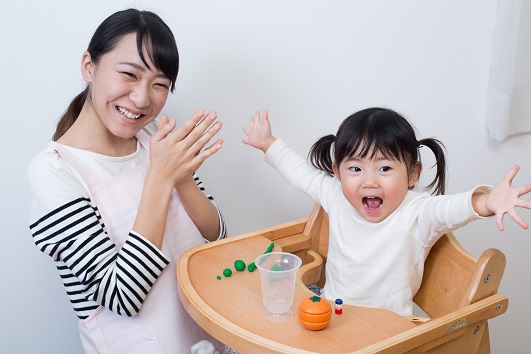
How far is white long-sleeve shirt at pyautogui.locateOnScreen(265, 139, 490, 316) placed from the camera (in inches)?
42.6

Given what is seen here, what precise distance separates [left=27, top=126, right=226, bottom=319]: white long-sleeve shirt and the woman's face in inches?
4.7

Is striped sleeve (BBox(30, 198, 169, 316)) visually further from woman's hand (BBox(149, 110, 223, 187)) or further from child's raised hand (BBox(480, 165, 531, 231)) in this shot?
child's raised hand (BBox(480, 165, 531, 231))

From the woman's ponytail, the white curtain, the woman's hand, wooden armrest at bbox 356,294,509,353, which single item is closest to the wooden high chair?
wooden armrest at bbox 356,294,509,353

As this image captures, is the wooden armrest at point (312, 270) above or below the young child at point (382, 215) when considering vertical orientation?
below

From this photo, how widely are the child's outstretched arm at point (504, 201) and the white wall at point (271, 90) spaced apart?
2.26ft

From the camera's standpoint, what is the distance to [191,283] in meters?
1.02

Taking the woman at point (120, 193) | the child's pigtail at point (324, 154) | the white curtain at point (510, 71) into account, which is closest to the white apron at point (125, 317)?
the woman at point (120, 193)

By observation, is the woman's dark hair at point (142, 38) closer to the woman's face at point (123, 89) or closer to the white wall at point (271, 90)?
the woman's face at point (123, 89)

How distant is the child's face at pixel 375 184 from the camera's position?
1.07 m

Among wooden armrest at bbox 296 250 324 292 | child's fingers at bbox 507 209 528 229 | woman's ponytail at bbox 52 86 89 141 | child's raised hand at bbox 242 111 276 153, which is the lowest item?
wooden armrest at bbox 296 250 324 292

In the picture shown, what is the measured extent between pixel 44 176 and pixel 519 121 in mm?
1359

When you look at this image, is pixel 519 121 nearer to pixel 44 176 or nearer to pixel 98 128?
pixel 98 128

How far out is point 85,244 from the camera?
1.01 metres

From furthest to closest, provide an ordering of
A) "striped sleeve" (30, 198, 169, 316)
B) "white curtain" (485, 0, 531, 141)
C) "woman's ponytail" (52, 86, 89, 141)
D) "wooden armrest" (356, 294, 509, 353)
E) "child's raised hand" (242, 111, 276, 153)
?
"white curtain" (485, 0, 531, 141), "child's raised hand" (242, 111, 276, 153), "woman's ponytail" (52, 86, 89, 141), "striped sleeve" (30, 198, 169, 316), "wooden armrest" (356, 294, 509, 353)
